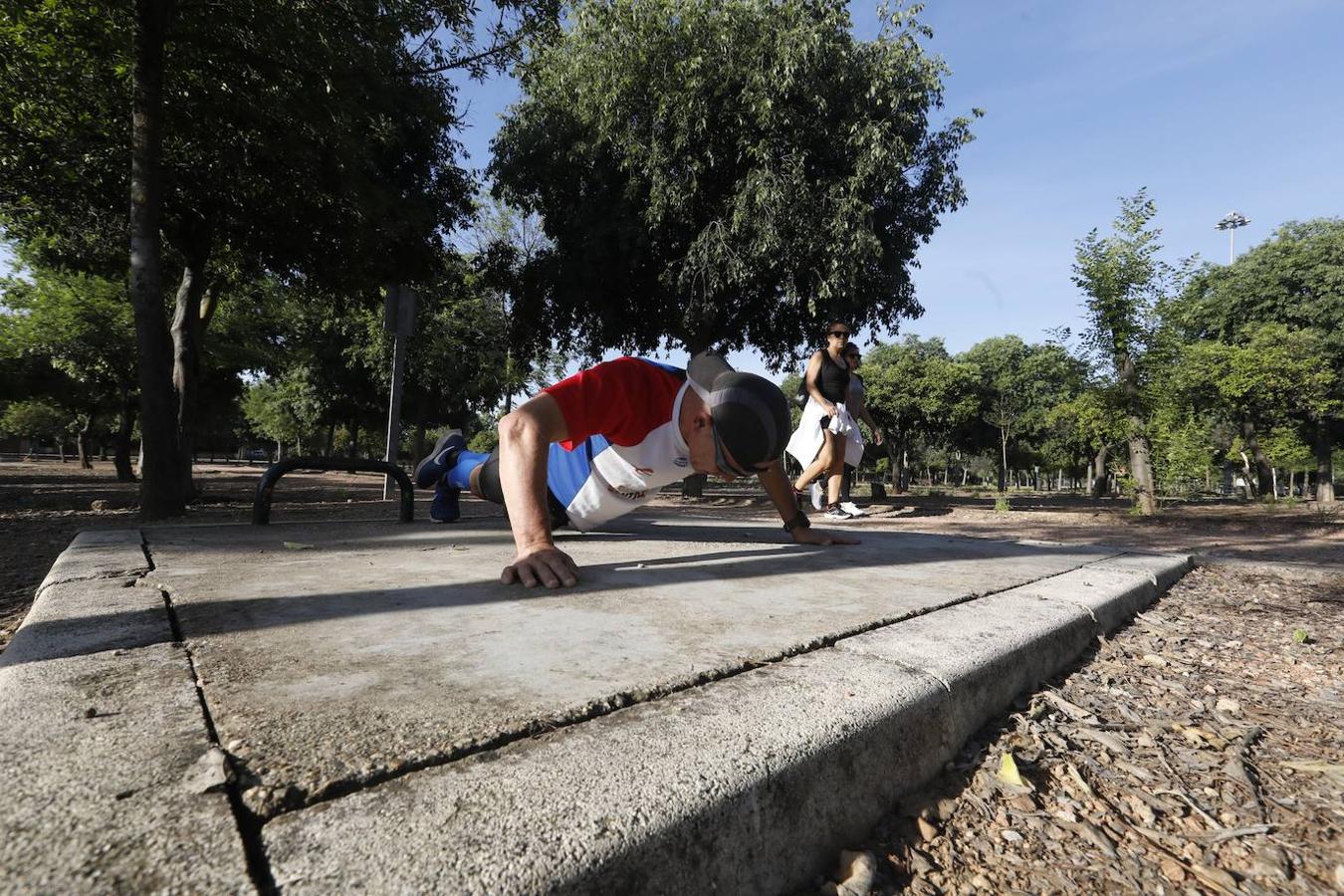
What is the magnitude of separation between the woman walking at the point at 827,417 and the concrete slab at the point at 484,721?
4.20 m

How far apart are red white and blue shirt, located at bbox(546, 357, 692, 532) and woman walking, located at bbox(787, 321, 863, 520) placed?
3.49 m

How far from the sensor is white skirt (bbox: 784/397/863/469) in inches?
248

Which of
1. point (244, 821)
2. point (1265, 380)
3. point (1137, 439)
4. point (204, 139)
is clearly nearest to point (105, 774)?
point (244, 821)

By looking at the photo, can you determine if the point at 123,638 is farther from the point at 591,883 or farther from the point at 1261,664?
the point at 1261,664

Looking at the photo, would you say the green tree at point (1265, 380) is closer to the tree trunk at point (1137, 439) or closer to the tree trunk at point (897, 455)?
the tree trunk at point (1137, 439)

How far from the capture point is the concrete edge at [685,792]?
2.11 ft

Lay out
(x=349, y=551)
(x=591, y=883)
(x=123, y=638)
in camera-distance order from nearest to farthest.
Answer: (x=591, y=883) < (x=123, y=638) < (x=349, y=551)

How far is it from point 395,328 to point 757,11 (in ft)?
26.1

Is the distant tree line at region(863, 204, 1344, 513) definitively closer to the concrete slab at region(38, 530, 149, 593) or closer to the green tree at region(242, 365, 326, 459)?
the concrete slab at region(38, 530, 149, 593)

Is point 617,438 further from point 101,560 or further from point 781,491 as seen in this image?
point 101,560

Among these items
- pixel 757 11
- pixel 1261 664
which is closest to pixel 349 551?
pixel 1261 664

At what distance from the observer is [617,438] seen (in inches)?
103

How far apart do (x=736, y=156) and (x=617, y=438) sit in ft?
30.8

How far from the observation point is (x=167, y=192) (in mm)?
7434
